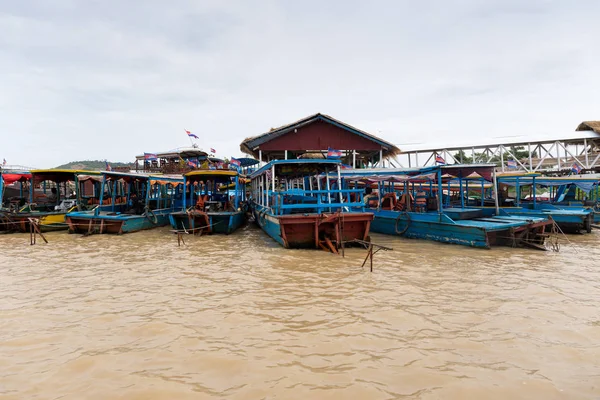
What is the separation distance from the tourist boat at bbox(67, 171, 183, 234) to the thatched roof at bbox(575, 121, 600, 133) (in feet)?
82.7

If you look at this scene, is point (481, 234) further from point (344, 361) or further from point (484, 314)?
point (344, 361)

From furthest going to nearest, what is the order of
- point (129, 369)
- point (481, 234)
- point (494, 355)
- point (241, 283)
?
1. point (481, 234)
2. point (241, 283)
3. point (494, 355)
4. point (129, 369)

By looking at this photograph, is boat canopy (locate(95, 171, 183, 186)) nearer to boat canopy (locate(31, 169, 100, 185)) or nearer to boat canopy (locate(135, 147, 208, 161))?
boat canopy (locate(31, 169, 100, 185))

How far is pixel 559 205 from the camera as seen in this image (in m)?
16.1

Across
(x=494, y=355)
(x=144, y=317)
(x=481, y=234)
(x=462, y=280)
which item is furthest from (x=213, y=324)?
(x=481, y=234)

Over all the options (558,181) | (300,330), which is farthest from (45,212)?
(558,181)

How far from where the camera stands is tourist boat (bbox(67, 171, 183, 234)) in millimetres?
12742

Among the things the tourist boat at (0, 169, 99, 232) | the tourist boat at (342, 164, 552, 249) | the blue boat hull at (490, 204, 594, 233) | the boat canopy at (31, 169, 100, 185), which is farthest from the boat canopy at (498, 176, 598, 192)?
the tourist boat at (0, 169, 99, 232)

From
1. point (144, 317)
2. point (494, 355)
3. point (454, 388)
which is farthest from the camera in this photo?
point (144, 317)

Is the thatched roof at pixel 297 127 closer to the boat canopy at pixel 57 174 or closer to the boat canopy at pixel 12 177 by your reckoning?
the boat canopy at pixel 57 174

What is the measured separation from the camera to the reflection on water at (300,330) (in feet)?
10.1

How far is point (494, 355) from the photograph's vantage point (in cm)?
358

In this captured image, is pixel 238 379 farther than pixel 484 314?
No

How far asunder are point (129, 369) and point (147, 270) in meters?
4.33
